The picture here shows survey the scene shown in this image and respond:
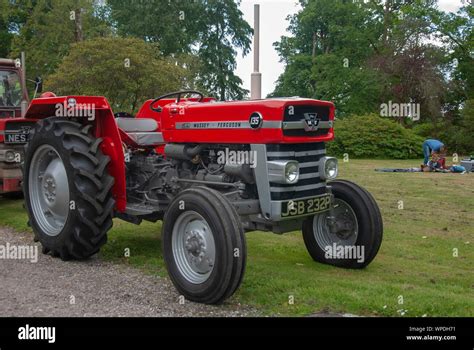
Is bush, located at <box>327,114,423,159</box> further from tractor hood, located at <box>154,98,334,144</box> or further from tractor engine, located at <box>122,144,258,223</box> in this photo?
tractor hood, located at <box>154,98,334,144</box>

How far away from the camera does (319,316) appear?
435cm

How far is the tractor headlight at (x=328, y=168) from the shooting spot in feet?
17.6

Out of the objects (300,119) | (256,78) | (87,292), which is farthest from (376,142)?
(87,292)

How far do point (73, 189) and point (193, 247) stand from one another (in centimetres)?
169

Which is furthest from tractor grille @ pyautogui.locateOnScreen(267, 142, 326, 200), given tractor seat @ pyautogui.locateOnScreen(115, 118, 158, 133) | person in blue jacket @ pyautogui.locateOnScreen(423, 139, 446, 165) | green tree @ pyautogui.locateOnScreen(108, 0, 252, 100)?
green tree @ pyautogui.locateOnScreen(108, 0, 252, 100)

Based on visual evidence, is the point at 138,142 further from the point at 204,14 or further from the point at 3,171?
the point at 204,14

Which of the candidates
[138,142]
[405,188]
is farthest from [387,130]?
[138,142]

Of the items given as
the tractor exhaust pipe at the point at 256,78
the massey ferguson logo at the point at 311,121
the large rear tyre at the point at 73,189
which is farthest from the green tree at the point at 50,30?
the massey ferguson logo at the point at 311,121

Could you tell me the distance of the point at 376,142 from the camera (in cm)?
2634

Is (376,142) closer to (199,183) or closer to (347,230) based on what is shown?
(347,230)

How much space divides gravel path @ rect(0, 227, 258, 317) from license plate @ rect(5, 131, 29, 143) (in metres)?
3.43

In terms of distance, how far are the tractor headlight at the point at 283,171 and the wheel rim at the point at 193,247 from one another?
2.46ft

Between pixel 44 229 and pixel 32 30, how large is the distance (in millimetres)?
30332

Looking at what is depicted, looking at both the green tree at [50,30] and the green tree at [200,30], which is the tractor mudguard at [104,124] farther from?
the green tree at [200,30]
